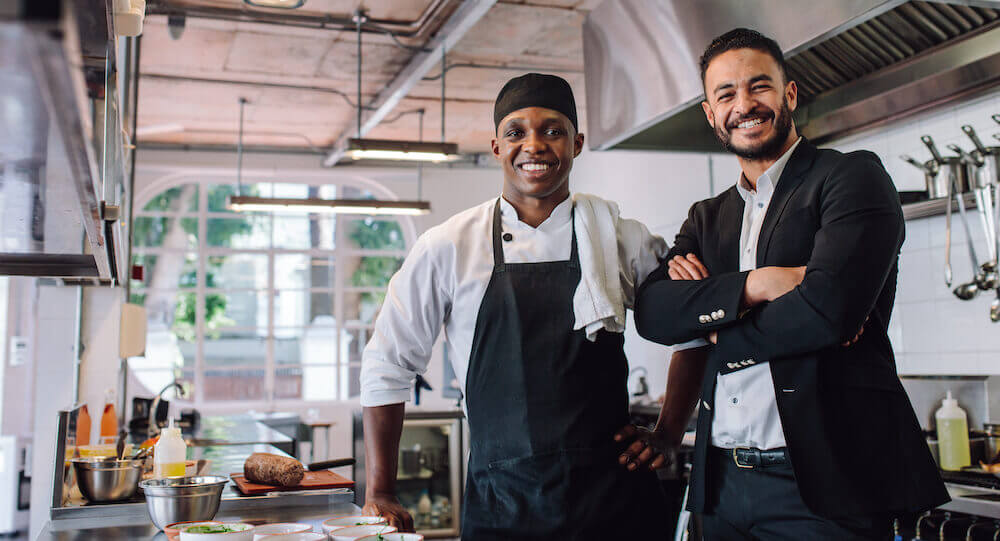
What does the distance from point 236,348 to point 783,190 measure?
8.49m

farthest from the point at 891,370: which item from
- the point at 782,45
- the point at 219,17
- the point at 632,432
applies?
the point at 219,17

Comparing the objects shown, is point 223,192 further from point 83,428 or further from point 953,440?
point 953,440

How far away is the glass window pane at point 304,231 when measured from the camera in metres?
9.65

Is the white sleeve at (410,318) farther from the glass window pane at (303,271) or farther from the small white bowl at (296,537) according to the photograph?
the glass window pane at (303,271)

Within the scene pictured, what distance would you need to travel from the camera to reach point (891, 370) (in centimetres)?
157

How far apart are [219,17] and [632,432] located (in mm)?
4508

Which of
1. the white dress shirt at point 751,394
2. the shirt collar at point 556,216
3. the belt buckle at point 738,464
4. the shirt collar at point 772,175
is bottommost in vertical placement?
the belt buckle at point 738,464

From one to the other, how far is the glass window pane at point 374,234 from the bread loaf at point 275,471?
7.57 metres

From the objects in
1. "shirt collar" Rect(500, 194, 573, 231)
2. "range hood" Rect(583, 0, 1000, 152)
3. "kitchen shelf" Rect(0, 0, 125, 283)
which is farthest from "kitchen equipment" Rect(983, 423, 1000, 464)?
"kitchen shelf" Rect(0, 0, 125, 283)

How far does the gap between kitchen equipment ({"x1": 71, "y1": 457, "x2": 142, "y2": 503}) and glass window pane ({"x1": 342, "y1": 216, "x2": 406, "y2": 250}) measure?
763 centimetres

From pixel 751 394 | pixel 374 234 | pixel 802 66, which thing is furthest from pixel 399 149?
pixel 374 234

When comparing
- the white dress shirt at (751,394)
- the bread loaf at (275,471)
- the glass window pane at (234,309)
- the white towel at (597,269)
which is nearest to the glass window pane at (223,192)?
the glass window pane at (234,309)

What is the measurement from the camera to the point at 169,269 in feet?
30.5

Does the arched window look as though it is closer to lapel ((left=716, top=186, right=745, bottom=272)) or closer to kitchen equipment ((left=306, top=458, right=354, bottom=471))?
kitchen equipment ((left=306, top=458, right=354, bottom=471))
